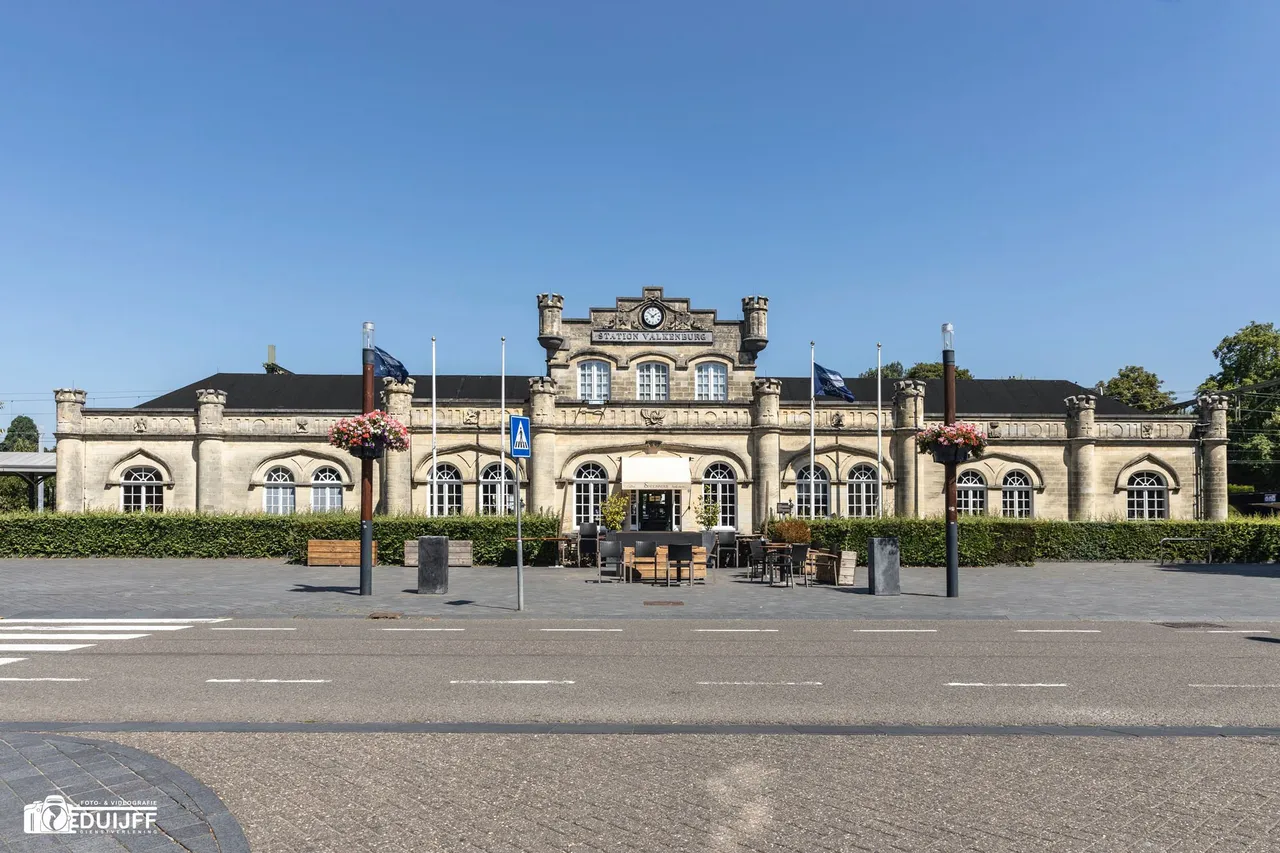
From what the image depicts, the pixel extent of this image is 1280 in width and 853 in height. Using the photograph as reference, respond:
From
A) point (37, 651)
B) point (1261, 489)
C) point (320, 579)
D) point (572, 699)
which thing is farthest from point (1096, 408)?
point (37, 651)

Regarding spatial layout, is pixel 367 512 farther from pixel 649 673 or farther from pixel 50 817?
pixel 50 817

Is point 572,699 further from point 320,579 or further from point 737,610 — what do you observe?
point 320,579

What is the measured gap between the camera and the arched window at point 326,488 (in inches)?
1326

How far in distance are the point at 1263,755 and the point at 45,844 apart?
8438 mm

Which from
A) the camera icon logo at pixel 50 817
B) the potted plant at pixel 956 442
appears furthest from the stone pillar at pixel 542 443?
the camera icon logo at pixel 50 817

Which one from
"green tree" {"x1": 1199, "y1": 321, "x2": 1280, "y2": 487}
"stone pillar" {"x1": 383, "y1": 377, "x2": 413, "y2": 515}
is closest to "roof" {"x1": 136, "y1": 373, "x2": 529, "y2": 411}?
"stone pillar" {"x1": 383, "y1": 377, "x2": 413, "y2": 515}

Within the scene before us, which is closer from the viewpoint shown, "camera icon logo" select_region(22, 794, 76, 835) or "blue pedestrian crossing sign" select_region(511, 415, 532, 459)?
"camera icon logo" select_region(22, 794, 76, 835)

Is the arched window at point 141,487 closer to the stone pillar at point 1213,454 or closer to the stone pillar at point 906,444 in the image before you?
the stone pillar at point 906,444

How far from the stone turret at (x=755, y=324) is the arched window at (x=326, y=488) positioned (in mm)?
17615

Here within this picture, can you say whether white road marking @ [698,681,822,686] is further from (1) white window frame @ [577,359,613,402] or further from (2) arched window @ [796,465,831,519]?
(1) white window frame @ [577,359,613,402]

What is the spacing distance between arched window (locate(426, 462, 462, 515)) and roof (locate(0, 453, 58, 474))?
2100 centimetres

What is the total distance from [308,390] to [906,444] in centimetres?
2647

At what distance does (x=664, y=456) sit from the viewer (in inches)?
1261

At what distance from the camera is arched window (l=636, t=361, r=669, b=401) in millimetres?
34969
